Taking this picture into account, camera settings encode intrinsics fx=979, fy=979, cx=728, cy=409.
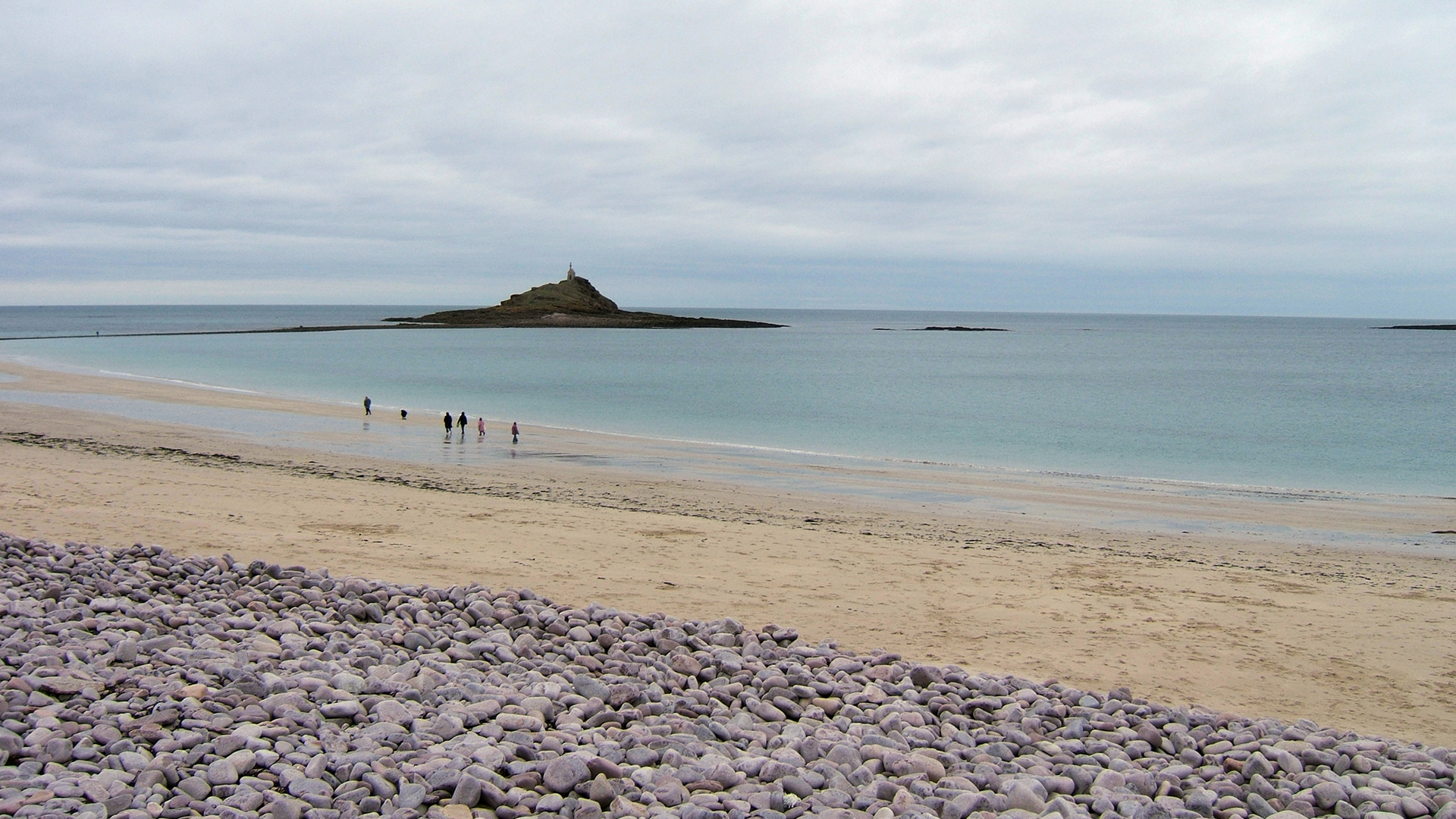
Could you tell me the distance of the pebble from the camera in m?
4.95

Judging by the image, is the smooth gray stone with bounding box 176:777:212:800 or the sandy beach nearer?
the smooth gray stone with bounding box 176:777:212:800

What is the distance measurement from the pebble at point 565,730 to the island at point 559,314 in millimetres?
144046

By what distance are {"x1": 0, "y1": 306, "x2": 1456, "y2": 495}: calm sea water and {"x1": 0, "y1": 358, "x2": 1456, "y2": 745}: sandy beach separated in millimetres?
7874

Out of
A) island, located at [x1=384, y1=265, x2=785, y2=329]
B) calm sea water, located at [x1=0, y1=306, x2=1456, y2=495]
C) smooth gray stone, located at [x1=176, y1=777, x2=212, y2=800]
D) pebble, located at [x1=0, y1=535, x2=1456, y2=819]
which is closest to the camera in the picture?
smooth gray stone, located at [x1=176, y1=777, x2=212, y2=800]

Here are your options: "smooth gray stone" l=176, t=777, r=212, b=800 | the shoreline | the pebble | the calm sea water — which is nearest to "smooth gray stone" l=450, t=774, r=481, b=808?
the pebble

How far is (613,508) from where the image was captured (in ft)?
57.9

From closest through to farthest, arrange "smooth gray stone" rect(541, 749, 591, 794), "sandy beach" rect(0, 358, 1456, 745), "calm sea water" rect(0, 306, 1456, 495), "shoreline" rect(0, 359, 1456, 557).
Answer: "smooth gray stone" rect(541, 749, 591, 794) < "sandy beach" rect(0, 358, 1456, 745) < "shoreline" rect(0, 359, 1456, 557) < "calm sea water" rect(0, 306, 1456, 495)

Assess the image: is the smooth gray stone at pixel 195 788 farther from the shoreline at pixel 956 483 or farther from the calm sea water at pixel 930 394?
the calm sea water at pixel 930 394

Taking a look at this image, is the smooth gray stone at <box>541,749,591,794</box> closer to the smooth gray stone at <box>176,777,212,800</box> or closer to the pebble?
the pebble

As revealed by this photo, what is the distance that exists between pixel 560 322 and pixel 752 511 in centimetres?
13533

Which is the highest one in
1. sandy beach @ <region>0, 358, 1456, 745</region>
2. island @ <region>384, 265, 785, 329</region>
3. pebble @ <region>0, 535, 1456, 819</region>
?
island @ <region>384, 265, 785, 329</region>

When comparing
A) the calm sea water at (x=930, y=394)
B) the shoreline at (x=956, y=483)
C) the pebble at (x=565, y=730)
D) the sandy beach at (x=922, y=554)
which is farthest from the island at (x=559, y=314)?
the pebble at (x=565, y=730)

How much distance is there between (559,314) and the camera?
499 ft

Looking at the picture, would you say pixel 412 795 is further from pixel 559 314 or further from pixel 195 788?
pixel 559 314
